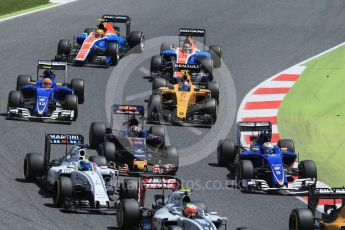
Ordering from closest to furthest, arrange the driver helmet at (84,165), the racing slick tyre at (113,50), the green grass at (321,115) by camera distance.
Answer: the driver helmet at (84,165) → the green grass at (321,115) → the racing slick tyre at (113,50)

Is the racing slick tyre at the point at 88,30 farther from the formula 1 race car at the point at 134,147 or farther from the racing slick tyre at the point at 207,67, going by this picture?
the formula 1 race car at the point at 134,147

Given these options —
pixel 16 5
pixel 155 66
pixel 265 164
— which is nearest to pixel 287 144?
pixel 265 164

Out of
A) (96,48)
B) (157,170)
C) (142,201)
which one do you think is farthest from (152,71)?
(142,201)

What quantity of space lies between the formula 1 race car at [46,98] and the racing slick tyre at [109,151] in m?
5.22

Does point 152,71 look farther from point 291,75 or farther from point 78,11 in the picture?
point 78,11

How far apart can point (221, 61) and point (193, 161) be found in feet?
46.3

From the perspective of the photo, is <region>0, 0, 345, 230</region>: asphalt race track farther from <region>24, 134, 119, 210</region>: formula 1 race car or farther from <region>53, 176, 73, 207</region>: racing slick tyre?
<region>24, 134, 119, 210</region>: formula 1 race car

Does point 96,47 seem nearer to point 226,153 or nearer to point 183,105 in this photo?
point 183,105

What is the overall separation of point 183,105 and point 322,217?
11.7m

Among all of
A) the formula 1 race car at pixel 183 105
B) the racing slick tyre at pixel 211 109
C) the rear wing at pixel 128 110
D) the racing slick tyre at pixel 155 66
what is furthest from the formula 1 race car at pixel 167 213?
the racing slick tyre at pixel 155 66

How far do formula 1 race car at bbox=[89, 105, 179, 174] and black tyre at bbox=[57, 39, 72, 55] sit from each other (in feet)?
38.4

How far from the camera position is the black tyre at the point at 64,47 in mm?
48625

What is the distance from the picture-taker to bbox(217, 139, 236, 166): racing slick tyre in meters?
36.1

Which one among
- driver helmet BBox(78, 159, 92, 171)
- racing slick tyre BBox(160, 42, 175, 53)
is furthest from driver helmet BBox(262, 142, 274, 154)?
racing slick tyre BBox(160, 42, 175, 53)
